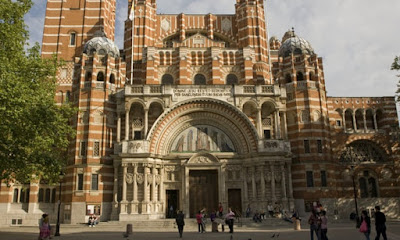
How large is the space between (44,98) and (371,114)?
3429 cm

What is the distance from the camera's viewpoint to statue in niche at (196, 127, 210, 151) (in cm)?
3234

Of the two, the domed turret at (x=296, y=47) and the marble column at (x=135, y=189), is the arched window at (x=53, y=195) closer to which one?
the marble column at (x=135, y=189)

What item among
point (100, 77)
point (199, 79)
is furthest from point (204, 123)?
point (100, 77)

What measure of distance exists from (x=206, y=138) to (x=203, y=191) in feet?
16.7

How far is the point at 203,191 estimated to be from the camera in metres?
31.7

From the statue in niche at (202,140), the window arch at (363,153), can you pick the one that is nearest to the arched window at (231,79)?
the statue in niche at (202,140)

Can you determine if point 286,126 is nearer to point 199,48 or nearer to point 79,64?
point 199,48

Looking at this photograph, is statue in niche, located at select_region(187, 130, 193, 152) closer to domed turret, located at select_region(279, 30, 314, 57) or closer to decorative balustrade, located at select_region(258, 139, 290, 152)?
decorative balustrade, located at select_region(258, 139, 290, 152)

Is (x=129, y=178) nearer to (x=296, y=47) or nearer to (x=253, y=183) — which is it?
(x=253, y=183)

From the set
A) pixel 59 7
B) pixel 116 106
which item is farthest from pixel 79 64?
pixel 59 7

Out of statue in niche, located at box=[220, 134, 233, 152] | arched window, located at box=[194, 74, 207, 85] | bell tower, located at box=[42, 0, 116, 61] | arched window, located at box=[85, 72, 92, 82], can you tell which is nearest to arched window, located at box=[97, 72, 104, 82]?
arched window, located at box=[85, 72, 92, 82]

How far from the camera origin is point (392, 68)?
87.9ft

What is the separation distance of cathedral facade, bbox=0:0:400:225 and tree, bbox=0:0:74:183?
9.95 metres

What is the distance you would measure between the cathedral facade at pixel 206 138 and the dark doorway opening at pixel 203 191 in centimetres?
10
